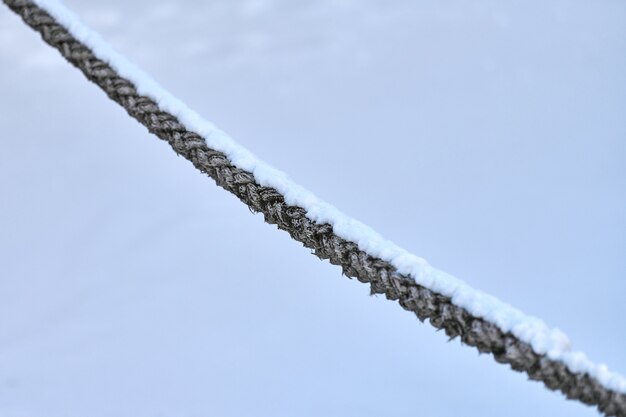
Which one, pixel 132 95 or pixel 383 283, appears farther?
pixel 132 95

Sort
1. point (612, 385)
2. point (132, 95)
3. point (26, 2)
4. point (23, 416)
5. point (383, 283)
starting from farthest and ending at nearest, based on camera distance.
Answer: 1. point (23, 416)
2. point (26, 2)
3. point (132, 95)
4. point (383, 283)
5. point (612, 385)

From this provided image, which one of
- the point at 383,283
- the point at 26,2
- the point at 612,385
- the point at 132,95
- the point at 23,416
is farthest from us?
the point at 23,416

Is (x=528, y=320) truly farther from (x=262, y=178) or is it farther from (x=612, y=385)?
(x=262, y=178)

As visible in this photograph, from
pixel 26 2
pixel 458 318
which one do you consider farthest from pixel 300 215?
pixel 26 2

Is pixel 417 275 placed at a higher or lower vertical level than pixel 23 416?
higher

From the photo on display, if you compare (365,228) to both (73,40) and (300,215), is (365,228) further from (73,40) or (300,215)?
(73,40)
